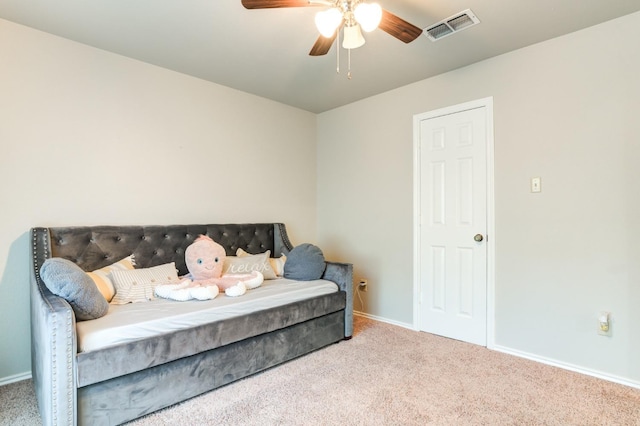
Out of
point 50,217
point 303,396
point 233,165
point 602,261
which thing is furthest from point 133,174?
point 602,261

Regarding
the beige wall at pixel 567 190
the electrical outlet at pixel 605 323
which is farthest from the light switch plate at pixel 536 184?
the electrical outlet at pixel 605 323

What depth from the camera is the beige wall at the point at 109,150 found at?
7.70ft

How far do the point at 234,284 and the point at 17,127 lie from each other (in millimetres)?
1863

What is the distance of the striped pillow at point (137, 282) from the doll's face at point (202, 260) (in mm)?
157

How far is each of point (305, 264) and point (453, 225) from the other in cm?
142

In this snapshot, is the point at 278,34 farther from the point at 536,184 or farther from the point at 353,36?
the point at 536,184

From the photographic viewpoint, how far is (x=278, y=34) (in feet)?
8.16

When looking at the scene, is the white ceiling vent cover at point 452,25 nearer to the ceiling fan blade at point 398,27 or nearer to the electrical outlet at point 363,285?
the ceiling fan blade at point 398,27

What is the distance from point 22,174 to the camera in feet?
7.77

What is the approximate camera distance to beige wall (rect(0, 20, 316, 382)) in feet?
7.70

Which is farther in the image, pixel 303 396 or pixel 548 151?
pixel 548 151

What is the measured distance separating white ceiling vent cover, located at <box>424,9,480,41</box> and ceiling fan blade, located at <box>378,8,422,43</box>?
553mm

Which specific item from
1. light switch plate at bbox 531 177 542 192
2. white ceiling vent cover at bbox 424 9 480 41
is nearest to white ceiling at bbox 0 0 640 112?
white ceiling vent cover at bbox 424 9 480 41

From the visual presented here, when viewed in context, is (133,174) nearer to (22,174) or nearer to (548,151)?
(22,174)
